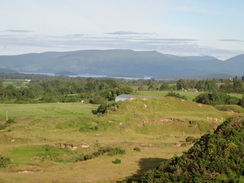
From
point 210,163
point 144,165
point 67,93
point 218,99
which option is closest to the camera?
point 210,163

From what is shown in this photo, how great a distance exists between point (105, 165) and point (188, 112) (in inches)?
1069

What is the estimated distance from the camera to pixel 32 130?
109 ft

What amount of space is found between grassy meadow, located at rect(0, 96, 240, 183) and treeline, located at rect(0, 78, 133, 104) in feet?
98.0

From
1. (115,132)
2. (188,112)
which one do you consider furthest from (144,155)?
(188,112)

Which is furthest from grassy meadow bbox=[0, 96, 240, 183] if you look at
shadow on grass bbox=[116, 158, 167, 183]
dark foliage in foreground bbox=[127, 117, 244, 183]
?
dark foliage in foreground bbox=[127, 117, 244, 183]

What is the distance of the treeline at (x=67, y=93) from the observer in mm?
82938

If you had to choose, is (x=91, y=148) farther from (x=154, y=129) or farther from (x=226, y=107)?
(x=226, y=107)

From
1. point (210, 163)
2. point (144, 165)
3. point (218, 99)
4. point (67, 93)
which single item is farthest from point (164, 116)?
point (67, 93)

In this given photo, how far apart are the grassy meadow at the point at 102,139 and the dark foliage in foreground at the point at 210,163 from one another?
101 inches

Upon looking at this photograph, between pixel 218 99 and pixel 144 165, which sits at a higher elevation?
pixel 144 165

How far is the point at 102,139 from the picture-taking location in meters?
31.2

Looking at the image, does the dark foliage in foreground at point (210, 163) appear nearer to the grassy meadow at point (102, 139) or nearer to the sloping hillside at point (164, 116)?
the grassy meadow at point (102, 139)

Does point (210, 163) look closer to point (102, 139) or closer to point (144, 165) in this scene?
point (144, 165)

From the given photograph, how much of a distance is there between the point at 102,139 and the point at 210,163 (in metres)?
17.8
